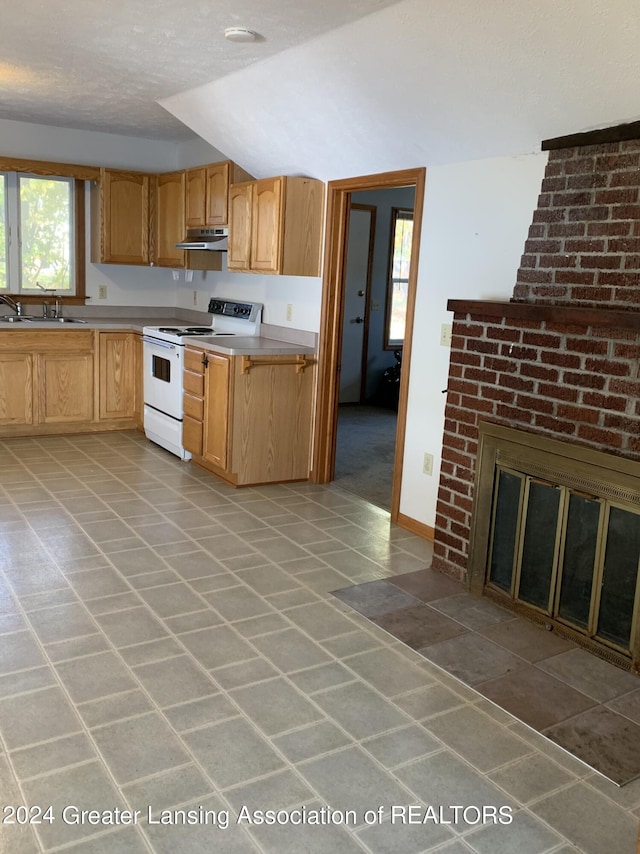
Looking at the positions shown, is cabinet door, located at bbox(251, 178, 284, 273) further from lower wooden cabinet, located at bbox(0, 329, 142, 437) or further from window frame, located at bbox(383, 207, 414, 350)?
window frame, located at bbox(383, 207, 414, 350)

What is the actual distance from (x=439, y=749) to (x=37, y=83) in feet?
15.1

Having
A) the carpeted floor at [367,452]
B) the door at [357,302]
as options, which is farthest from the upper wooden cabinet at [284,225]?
the door at [357,302]

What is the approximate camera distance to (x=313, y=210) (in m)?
4.95

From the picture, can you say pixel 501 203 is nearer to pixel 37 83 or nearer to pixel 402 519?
pixel 402 519

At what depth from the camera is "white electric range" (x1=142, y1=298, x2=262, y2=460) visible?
5.52 metres

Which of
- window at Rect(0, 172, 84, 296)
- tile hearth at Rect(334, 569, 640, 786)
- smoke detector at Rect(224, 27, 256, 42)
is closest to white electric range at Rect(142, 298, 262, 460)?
window at Rect(0, 172, 84, 296)

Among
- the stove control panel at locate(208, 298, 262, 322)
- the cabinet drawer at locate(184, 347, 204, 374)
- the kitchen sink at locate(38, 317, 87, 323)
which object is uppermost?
the stove control panel at locate(208, 298, 262, 322)

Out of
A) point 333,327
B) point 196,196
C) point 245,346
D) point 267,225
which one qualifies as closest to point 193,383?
point 245,346

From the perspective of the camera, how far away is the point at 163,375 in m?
5.72

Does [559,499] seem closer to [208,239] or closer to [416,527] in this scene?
[416,527]

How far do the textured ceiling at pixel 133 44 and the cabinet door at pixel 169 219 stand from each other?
74 cm

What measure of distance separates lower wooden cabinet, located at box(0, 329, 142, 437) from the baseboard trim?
9.36ft

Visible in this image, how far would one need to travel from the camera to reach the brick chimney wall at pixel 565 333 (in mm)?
2881

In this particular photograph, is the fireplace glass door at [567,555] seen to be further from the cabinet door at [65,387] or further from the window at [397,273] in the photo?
the window at [397,273]
